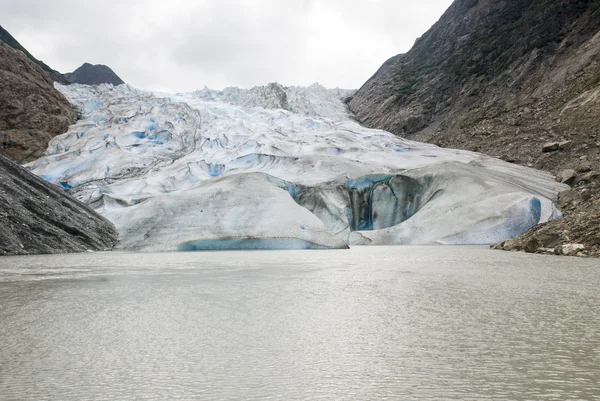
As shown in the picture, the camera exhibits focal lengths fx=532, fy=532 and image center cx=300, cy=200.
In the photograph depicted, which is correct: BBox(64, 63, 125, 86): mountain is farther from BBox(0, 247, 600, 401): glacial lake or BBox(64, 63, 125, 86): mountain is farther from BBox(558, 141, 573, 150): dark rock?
BBox(0, 247, 600, 401): glacial lake

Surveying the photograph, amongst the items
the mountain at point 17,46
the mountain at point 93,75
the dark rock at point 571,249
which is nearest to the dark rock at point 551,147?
the dark rock at point 571,249

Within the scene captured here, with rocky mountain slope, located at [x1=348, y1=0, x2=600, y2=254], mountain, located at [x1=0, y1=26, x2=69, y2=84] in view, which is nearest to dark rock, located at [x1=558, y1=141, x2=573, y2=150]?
rocky mountain slope, located at [x1=348, y1=0, x2=600, y2=254]

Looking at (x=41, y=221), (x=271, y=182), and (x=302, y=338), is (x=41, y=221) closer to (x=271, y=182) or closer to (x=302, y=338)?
(x=271, y=182)

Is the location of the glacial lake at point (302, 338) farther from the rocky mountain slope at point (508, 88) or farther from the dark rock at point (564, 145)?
the dark rock at point (564, 145)

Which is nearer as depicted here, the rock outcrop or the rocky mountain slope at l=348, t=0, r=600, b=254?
the rock outcrop

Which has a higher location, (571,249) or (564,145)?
(564,145)

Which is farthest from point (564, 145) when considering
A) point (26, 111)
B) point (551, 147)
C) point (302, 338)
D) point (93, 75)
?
point (93, 75)
